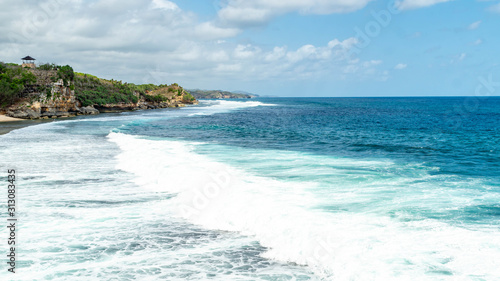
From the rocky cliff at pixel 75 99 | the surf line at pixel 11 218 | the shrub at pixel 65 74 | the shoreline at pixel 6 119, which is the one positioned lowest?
the surf line at pixel 11 218

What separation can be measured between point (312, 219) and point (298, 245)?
196cm

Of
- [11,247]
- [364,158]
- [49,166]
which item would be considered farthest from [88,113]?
[11,247]

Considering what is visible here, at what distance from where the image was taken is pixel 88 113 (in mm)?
77000

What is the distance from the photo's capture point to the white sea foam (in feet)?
25.9

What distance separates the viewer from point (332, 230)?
32.8ft

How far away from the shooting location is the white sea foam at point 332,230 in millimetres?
7902

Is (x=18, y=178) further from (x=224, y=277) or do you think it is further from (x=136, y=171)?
(x=224, y=277)

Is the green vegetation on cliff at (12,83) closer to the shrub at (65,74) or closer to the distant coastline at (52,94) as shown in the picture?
the distant coastline at (52,94)

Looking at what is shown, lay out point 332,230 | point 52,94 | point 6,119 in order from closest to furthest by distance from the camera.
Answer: point 332,230, point 6,119, point 52,94

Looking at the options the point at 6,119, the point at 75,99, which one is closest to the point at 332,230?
the point at 6,119

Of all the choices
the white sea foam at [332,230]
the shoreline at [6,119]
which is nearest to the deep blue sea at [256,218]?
the white sea foam at [332,230]

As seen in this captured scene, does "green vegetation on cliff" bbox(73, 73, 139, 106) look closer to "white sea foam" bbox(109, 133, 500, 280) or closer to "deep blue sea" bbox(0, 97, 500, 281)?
"deep blue sea" bbox(0, 97, 500, 281)

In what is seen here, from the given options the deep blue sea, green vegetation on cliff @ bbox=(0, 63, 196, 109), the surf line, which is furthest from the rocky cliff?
the surf line

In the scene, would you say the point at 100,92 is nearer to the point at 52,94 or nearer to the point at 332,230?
the point at 52,94
